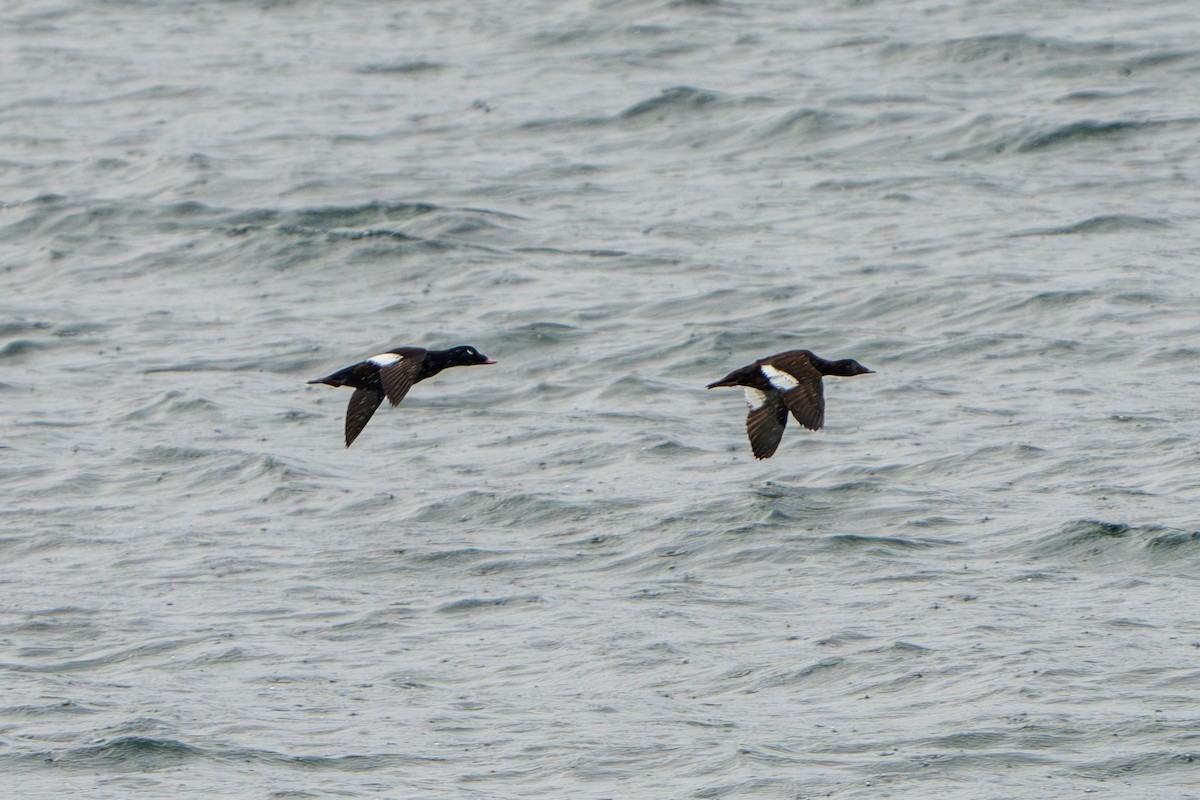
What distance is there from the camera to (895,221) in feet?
80.4

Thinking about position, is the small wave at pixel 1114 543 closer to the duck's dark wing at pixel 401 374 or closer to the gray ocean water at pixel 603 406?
the gray ocean water at pixel 603 406

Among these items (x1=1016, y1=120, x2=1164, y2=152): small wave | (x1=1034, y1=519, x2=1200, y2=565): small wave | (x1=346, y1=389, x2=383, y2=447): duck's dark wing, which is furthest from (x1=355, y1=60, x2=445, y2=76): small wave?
(x1=346, y1=389, x2=383, y2=447): duck's dark wing

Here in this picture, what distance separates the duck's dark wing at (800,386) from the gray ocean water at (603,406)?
5.25 feet

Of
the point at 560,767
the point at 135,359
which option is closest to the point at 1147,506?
the point at 560,767

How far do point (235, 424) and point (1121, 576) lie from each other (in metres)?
7.48

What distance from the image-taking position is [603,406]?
20.5 meters

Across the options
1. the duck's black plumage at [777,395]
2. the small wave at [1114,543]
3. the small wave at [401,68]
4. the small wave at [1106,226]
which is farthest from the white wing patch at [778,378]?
the small wave at [401,68]

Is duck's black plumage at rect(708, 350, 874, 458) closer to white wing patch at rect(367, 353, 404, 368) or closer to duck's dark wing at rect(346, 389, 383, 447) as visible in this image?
white wing patch at rect(367, 353, 404, 368)

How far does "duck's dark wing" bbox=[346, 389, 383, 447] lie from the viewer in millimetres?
14672

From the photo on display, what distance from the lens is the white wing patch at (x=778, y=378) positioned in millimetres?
15156

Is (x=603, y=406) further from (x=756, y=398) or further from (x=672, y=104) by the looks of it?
(x=672, y=104)

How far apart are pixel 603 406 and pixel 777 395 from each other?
5488mm

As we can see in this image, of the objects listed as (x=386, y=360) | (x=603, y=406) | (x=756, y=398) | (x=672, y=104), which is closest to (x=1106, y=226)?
(x=672, y=104)

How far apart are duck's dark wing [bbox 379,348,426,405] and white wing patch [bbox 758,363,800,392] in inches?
81.5
